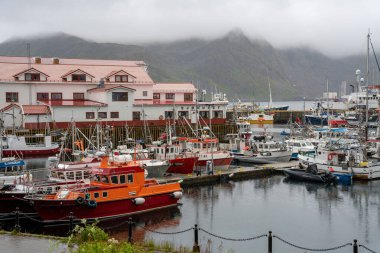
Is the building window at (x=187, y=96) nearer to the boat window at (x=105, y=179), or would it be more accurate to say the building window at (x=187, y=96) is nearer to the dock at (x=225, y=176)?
the dock at (x=225, y=176)

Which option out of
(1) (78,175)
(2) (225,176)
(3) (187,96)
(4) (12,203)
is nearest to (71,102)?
(3) (187,96)

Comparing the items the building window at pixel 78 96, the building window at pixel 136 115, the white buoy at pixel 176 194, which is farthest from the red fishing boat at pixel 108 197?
the building window at pixel 78 96

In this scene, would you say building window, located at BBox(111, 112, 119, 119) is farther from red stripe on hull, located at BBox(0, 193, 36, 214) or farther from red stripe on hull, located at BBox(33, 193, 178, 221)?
red stripe on hull, located at BBox(0, 193, 36, 214)

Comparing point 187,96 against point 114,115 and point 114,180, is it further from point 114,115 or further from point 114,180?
point 114,180

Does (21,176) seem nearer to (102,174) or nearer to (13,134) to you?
(102,174)

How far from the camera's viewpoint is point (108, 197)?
34.5m

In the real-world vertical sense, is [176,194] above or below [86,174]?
below

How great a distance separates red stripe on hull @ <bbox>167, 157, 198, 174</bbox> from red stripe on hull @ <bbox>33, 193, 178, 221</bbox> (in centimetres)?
1426

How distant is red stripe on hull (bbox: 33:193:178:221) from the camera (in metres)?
33.2

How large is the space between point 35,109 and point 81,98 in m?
9.34

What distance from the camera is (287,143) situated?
69938 mm

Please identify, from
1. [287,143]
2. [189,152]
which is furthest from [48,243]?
[287,143]

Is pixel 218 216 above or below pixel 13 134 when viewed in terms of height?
below

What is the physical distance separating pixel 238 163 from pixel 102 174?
30.8 metres
